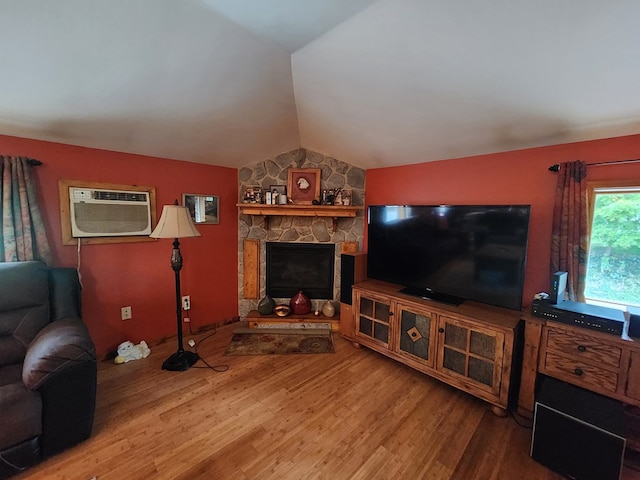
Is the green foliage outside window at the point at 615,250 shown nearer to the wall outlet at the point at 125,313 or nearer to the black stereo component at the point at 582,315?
the black stereo component at the point at 582,315

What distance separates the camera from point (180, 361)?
2.44m

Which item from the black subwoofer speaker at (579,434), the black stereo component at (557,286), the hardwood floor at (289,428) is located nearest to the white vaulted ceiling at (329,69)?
the black stereo component at (557,286)

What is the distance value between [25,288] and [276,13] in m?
2.44

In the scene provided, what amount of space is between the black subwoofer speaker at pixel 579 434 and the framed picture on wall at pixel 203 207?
3340 millimetres

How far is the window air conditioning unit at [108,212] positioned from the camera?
2.28m

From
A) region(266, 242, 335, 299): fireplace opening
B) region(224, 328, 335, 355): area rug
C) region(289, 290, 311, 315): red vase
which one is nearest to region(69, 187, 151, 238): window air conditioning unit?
region(266, 242, 335, 299): fireplace opening

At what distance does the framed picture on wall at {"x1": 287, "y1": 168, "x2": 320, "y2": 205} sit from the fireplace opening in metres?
0.61

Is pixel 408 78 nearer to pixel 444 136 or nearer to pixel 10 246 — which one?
pixel 444 136

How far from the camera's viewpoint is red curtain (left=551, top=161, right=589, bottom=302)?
1854 millimetres

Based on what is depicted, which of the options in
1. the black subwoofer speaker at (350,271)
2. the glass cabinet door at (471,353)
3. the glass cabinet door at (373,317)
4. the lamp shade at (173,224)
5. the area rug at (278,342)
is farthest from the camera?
the black subwoofer speaker at (350,271)

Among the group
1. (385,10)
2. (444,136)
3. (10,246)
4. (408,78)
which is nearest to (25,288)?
(10,246)

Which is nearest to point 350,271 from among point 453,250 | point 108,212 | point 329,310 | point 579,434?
point 329,310

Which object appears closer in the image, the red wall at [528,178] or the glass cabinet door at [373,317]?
the red wall at [528,178]

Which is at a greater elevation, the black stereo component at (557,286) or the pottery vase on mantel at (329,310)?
the black stereo component at (557,286)
